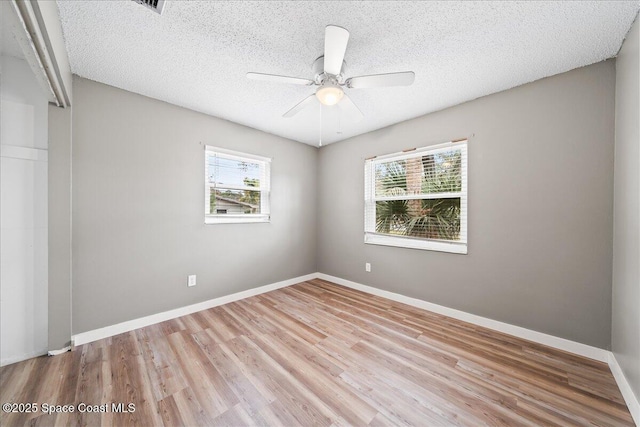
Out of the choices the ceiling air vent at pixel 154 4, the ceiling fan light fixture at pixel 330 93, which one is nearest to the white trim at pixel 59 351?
the ceiling air vent at pixel 154 4

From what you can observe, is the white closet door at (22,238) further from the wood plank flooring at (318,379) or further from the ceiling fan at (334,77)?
the ceiling fan at (334,77)

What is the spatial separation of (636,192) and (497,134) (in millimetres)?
1167

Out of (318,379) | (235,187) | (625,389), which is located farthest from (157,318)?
(625,389)

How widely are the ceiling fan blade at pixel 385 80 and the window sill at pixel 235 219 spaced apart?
2.26m

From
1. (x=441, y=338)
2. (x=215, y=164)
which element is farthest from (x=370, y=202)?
(x=215, y=164)

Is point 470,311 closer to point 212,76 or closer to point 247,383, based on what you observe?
point 247,383

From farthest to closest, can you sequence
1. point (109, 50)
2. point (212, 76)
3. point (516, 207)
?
point (516, 207) → point (212, 76) → point (109, 50)

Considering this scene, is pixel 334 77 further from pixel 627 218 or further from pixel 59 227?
pixel 59 227

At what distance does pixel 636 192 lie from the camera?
1433 mm

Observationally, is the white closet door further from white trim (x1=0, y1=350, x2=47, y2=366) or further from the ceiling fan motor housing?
the ceiling fan motor housing

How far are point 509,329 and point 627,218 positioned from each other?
1329 millimetres

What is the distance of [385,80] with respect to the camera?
66.1 inches

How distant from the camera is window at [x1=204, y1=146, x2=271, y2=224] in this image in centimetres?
297

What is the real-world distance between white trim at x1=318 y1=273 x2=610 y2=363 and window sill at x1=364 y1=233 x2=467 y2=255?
2.18 feet
